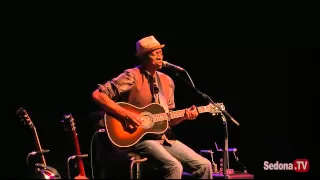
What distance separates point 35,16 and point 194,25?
223 centimetres

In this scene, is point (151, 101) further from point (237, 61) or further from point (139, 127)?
point (237, 61)

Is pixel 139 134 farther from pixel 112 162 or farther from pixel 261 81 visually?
pixel 261 81

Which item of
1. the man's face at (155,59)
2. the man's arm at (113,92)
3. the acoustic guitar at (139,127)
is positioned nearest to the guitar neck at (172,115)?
the acoustic guitar at (139,127)

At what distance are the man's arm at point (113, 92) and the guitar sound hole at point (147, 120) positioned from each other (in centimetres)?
22

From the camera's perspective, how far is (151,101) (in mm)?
4625

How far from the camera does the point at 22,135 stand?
5.11 m

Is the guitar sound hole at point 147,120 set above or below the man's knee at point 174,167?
above

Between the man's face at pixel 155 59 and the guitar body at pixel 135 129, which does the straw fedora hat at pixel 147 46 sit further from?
the guitar body at pixel 135 129

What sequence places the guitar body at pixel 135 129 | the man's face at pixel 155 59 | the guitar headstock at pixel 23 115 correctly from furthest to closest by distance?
the man's face at pixel 155 59
the guitar headstock at pixel 23 115
the guitar body at pixel 135 129

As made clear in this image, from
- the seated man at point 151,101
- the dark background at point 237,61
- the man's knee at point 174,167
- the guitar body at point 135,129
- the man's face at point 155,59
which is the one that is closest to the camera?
the man's knee at point 174,167

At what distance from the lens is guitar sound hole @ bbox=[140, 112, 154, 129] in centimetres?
443

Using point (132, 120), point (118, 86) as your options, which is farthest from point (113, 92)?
point (132, 120)

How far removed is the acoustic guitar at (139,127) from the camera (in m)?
4.29

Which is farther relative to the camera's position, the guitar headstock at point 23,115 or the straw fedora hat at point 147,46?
the straw fedora hat at point 147,46
